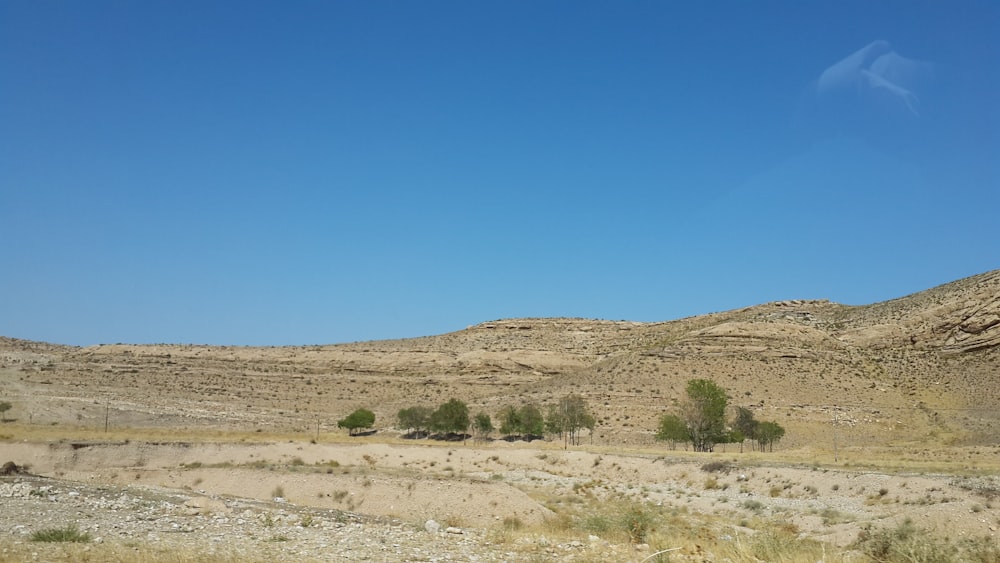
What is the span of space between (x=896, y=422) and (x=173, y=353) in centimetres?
9343

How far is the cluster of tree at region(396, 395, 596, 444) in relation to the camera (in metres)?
69.4

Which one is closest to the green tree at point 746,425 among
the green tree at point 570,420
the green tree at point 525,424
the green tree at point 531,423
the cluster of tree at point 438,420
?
the green tree at point 570,420

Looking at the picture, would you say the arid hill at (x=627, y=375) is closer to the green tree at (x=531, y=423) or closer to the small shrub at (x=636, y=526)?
the green tree at (x=531, y=423)

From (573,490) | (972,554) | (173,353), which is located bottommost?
(573,490)

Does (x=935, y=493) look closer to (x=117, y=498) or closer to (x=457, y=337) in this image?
(x=117, y=498)

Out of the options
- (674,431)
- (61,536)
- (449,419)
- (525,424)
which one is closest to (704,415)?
(674,431)

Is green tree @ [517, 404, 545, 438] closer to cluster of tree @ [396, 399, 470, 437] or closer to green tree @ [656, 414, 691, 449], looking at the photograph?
cluster of tree @ [396, 399, 470, 437]

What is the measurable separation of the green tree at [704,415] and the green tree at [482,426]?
2118cm

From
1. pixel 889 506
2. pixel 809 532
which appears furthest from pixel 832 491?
pixel 809 532

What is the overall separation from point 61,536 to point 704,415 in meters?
54.4

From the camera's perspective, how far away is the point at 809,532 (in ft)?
71.6

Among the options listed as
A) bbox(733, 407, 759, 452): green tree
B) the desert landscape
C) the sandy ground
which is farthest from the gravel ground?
bbox(733, 407, 759, 452): green tree

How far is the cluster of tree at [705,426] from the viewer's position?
61.2 m

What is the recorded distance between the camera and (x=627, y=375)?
8588cm
